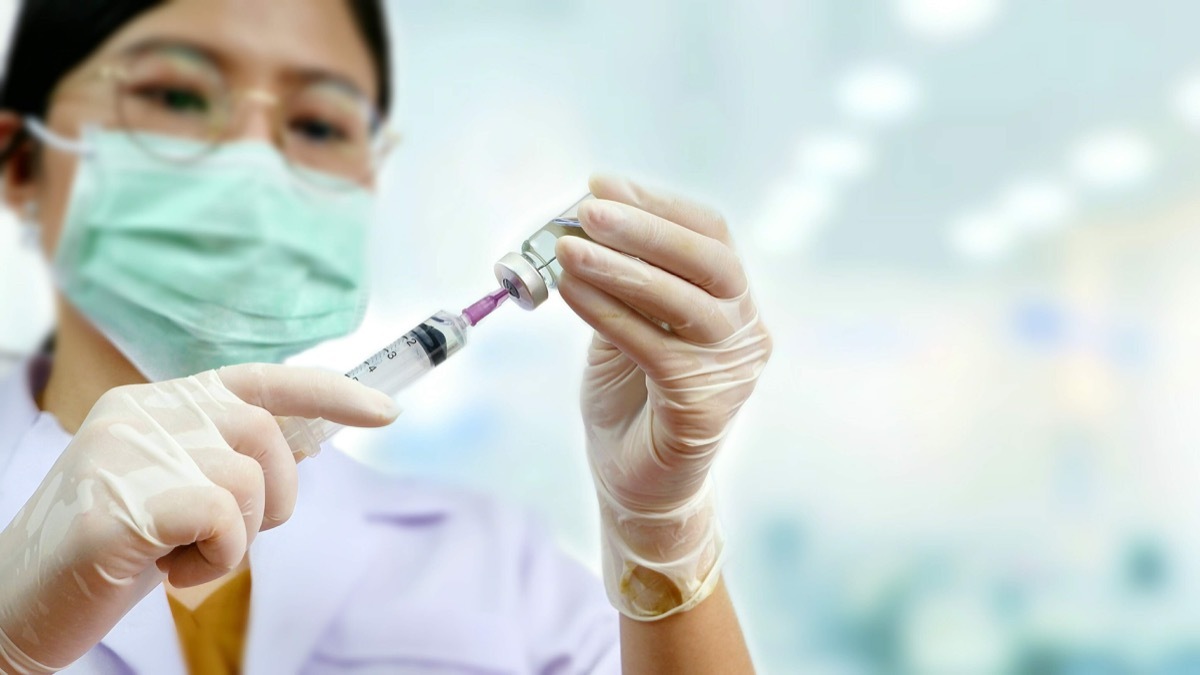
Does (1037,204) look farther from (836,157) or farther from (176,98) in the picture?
(176,98)

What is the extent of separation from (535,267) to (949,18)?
1645mm

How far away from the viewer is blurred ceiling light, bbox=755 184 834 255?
194cm

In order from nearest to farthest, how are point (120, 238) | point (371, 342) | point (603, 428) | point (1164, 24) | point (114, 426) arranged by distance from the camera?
point (114, 426), point (603, 428), point (120, 238), point (371, 342), point (1164, 24)

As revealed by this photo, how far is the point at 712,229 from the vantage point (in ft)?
2.97

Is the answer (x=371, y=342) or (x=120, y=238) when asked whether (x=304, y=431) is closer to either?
(x=120, y=238)

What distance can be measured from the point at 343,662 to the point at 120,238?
0.60 meters

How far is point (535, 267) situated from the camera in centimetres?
82

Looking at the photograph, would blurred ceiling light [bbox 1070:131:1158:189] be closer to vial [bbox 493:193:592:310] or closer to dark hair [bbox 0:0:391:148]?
vial [bbox 493:193:592:310]

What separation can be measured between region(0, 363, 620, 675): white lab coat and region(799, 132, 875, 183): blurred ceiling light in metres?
1.11

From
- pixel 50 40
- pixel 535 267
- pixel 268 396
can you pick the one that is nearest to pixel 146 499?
pixel 268 396

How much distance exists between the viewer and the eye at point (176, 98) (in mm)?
1184

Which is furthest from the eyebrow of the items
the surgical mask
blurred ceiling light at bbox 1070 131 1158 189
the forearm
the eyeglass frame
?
blurred ceiling light at bbox 1070 131 1158 189

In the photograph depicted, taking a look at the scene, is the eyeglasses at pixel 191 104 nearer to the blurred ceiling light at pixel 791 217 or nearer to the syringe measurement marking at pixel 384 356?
the syringe measurement marking at pixel 384 356

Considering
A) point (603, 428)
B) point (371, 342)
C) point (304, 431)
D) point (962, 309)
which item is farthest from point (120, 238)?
point (962, 309)
